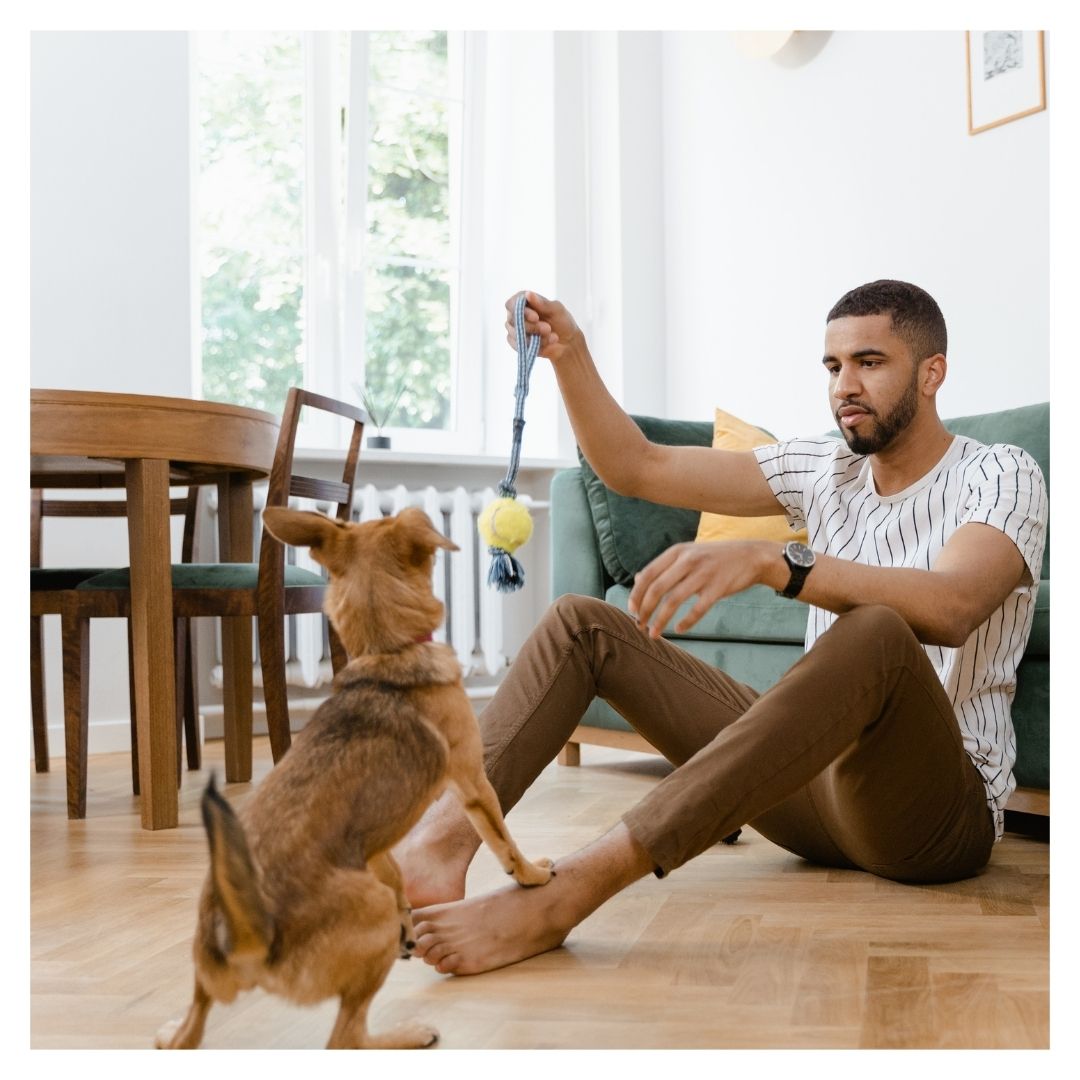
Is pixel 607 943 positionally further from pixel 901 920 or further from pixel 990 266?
pixel 990 266

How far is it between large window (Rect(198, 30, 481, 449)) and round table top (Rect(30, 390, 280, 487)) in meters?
1.39

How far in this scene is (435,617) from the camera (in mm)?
1031

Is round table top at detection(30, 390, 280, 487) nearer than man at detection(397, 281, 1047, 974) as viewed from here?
No

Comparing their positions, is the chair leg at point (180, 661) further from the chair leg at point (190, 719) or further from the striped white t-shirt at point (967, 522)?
the striped white t-shirt at point (967, 522)

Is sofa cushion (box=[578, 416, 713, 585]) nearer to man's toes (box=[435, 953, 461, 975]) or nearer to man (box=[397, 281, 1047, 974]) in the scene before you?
man (box=[397, 281, 1047, 974])

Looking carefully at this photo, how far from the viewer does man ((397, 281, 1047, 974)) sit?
52.6 inches

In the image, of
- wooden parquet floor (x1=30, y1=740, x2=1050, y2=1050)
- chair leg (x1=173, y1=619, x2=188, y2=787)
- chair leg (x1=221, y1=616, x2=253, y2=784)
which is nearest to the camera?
wooden parquet floor (x1=30, y1=740, x2=1050, y2=1050)

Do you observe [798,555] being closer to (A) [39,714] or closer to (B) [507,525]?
(B) [507,525]

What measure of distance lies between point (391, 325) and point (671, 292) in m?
1.04

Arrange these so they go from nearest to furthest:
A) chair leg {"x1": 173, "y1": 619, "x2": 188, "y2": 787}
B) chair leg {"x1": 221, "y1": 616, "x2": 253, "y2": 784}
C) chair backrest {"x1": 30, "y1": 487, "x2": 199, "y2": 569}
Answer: chair leg {"x1": 221, "y1": 616, "x2": 253, "y2": 784}
chair leg {"x1": 173, "y1": 619, "x2": 188, "y2": 787}
chair backrest {"x1": 30, "y1": 487, "x2": 199, "y2": 569}

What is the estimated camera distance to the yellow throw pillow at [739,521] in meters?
2.81

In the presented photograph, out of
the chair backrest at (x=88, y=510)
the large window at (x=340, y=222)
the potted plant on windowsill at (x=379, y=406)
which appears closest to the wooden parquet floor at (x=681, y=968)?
the chair backrest at (x=88, y=510)

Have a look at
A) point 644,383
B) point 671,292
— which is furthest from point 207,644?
point 671,292

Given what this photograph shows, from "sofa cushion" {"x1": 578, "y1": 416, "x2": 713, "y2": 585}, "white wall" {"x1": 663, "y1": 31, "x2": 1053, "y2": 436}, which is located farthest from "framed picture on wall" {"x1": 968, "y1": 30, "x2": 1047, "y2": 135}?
"sofa cushion" {"x1": 578, "y1": 416, "x2": 713, "y2": 585}
